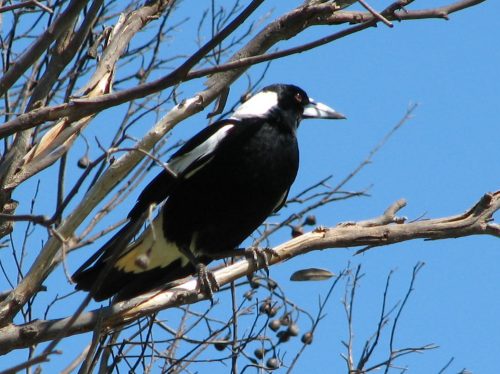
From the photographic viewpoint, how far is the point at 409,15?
7.52 ft

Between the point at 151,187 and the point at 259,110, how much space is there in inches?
30.8

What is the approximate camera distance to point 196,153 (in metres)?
3.89

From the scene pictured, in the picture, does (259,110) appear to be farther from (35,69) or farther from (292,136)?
(35,69)

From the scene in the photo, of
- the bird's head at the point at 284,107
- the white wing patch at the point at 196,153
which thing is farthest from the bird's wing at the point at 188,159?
the bird's head at the point at 284,107

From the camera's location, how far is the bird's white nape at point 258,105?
423 cm

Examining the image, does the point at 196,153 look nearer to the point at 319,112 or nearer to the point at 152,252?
the point at 152,252

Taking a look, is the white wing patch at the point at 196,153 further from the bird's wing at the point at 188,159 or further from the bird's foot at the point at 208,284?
the bird's foot at the point at 208,284

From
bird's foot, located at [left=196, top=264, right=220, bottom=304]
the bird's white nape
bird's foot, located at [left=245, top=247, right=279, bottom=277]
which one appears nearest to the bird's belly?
the bird's white nape

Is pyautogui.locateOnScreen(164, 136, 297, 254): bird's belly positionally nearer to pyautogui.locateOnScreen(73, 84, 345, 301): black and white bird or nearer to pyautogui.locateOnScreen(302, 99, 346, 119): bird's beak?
pyautogui.locateOnScreen(73, 84, 345, 301): black and white bird

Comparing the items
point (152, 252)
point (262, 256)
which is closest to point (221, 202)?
point (152, 252)

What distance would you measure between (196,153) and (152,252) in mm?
471

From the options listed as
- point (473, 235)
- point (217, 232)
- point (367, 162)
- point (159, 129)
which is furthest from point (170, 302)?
point (367, 162)

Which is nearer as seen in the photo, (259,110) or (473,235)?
(473,235)

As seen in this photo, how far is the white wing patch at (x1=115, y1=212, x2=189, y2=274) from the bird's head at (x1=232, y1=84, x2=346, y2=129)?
0.70m
